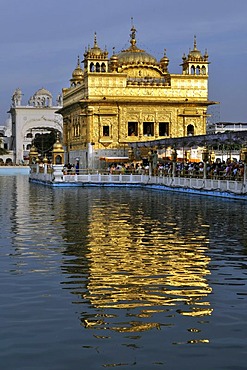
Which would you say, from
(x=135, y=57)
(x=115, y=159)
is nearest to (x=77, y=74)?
(x=135, y=57)

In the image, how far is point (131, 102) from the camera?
40125 mm

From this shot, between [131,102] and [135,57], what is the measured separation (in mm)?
4234

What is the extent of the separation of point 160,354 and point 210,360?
1.29ft

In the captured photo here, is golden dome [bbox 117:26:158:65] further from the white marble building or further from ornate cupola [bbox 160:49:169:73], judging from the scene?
the white marble building

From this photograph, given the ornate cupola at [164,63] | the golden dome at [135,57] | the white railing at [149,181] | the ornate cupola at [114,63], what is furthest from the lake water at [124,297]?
the ornate cupola at [164,63]

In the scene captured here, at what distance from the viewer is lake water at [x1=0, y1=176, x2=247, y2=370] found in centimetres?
493

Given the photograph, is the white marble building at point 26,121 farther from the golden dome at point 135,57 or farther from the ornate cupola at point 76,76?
the golden dome at point 135,57

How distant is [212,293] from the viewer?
6.80 metres

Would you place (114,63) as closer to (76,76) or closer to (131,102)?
(131,102)

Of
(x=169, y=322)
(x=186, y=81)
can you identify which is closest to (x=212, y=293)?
(x=169, y=322)

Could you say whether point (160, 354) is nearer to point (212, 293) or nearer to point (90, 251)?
point (212, 293)

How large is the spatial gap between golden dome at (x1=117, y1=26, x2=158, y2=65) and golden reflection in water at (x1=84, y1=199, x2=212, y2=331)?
3078 centimetres

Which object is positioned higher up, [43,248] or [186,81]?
[186,81]

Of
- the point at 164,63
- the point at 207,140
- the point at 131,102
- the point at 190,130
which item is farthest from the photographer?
the point at 164,63
